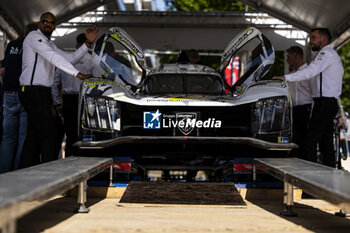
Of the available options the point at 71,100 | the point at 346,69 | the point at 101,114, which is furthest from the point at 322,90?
the point at 346,69

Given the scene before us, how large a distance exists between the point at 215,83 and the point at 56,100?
2389 millimetres

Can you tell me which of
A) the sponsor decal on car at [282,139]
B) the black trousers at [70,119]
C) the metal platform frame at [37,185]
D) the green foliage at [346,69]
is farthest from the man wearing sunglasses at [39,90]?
the green foliage at [346,69]

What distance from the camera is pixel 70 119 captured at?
705cm

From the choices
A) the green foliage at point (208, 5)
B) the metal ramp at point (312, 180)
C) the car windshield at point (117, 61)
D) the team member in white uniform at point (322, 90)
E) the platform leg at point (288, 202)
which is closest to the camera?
the metal ramp at point (312, 180)

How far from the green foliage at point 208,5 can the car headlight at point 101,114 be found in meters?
24.7

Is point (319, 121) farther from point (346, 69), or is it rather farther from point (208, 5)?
point (346, 69)

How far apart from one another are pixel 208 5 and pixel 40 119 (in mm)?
25430

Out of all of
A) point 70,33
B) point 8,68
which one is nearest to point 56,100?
point 8,68

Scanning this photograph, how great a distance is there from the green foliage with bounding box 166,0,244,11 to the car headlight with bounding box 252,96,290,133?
2446cm

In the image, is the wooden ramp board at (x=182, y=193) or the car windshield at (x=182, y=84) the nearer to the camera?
the wooden ramp board at (x=182, y=193)

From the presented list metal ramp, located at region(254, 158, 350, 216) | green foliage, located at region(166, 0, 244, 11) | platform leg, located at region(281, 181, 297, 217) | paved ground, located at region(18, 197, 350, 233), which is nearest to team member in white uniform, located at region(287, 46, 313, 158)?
metal ramp, located at region(254, 158, 350, 216)

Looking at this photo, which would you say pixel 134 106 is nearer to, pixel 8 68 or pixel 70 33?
pixel 8 68

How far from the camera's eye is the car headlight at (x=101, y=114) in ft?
17.0

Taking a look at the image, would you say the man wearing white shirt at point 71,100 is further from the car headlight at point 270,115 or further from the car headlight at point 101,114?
the car headlight at point 270,115
